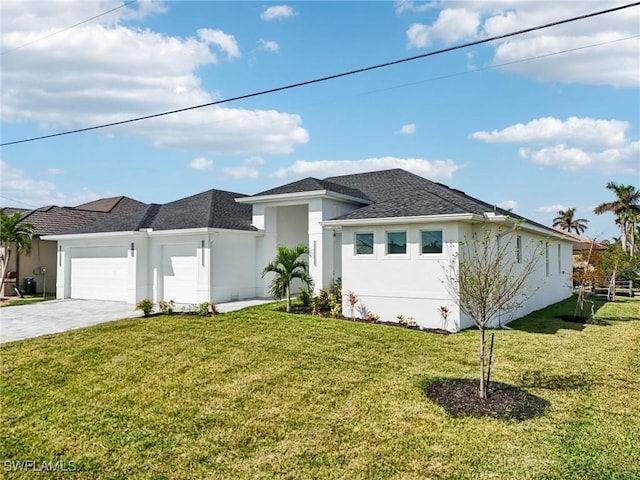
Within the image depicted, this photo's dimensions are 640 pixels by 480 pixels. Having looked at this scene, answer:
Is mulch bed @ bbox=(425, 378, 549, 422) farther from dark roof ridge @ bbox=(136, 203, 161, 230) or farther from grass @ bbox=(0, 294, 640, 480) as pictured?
dark roof ridge @ bbox=(136, 203, 161, 230)

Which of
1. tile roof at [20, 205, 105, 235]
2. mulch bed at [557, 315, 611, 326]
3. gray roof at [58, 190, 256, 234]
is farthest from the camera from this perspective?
tile roof at [20, 205, 105, 235]

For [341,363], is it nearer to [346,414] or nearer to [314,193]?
[346,414]

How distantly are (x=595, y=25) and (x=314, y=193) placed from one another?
10.4m

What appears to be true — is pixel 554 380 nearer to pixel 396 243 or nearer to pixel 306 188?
pixel 396 243

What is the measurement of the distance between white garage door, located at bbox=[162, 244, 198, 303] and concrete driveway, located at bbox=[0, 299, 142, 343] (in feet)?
5.45

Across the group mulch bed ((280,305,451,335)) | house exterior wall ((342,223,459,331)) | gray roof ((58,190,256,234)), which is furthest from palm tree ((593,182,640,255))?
gray roof ((58,190,256,234))

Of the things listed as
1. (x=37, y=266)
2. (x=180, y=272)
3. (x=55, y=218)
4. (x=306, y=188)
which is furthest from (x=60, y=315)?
(x=55, y=218)

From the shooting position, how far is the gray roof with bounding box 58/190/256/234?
1727 cm

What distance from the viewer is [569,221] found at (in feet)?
204

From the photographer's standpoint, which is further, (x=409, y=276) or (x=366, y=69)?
(x=409, y=276)

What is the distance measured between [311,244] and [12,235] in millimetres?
15296

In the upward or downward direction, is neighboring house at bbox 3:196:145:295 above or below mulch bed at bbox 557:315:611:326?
above

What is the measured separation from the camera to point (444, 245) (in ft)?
40.8

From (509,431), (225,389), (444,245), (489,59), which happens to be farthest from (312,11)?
(509,431)
